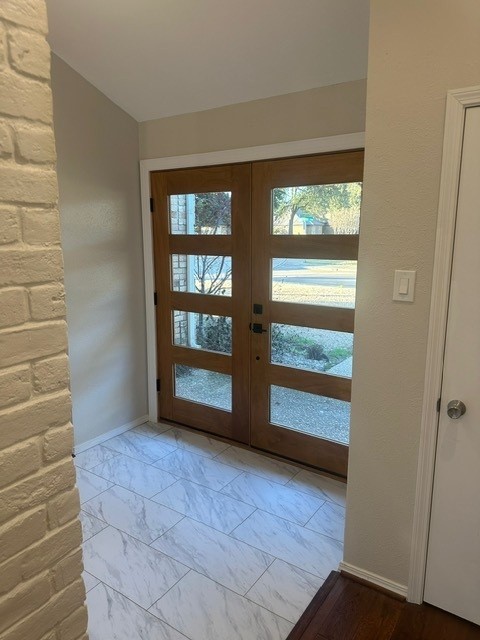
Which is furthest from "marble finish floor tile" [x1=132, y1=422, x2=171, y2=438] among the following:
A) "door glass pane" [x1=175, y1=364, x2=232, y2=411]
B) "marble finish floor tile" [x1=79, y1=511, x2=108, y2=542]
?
"marble finish floor tile" [x1=79, y1=511, x2=108, y2=542]

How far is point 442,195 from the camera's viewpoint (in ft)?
5.32

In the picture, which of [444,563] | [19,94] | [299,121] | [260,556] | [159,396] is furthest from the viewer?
[159,396]

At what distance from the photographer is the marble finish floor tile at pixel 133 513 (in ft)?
7.95

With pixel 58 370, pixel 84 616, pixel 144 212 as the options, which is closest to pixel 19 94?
pixel 58 370

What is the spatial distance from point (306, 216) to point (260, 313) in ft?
Result: 2.36

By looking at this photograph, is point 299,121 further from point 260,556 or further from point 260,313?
point 260,556

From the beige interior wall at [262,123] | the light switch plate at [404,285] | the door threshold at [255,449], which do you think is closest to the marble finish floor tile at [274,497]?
the door threshold at [255,449]

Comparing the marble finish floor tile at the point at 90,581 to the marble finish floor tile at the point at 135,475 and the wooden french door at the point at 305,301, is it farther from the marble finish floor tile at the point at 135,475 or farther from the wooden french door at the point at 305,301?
the wooden french door at the point at 305,301

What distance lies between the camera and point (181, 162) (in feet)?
10.6

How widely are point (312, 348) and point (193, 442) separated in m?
1.22

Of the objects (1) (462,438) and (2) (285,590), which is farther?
(2) (285,590)

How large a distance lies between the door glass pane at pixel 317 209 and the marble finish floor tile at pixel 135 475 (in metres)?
1.77

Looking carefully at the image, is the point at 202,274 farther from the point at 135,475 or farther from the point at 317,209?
the point at 135,475

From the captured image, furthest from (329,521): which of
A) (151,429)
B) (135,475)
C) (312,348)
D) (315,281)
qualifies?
(151,429)
